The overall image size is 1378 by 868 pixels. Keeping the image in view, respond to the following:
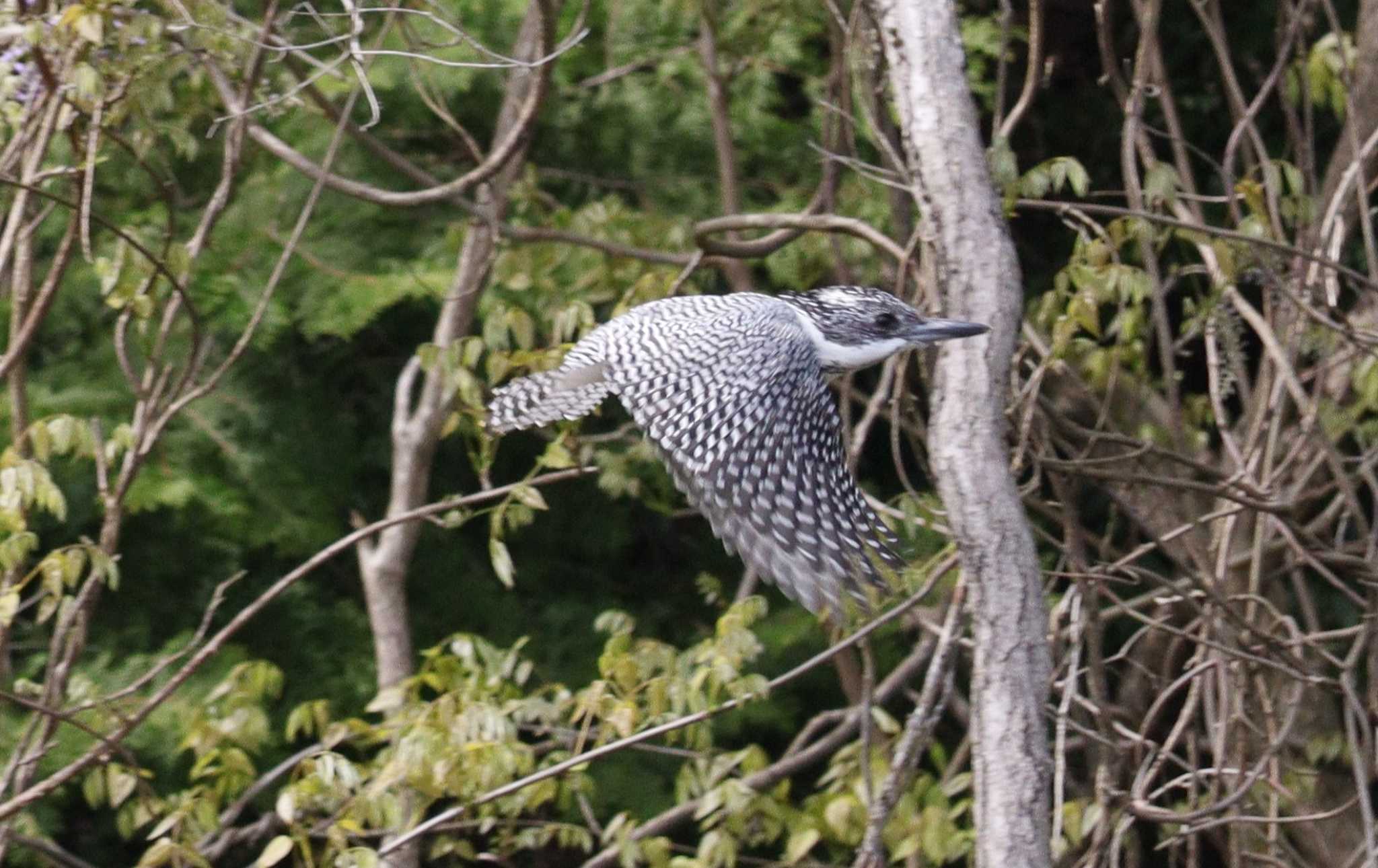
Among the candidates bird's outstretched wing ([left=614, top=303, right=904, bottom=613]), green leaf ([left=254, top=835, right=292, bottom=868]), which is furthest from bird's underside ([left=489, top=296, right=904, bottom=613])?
green leaf ([left=254, top=835, right=292, bottom=868])

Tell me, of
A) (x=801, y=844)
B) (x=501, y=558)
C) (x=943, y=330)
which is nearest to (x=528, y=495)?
(x=501, y=558)

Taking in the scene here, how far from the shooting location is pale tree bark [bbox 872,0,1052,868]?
1737 mm

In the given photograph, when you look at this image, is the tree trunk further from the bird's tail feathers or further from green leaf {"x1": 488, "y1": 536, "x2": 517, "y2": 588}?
green leaf {"x1": 488, "y1": 536, "x2": 517, "y2": 588}

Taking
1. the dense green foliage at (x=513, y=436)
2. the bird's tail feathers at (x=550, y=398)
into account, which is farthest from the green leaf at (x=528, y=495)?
the bird's tail feathers at (x=550, y=398)

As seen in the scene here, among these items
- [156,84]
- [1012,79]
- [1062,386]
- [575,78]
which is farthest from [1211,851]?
[156,84]

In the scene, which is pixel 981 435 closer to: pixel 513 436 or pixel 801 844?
pixel 801 844

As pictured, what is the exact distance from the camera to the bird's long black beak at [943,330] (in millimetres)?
1928

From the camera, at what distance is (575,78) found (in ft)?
12.9

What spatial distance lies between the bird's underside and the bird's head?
0.23ft

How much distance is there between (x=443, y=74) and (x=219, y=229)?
573 mm

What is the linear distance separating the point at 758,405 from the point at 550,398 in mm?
347

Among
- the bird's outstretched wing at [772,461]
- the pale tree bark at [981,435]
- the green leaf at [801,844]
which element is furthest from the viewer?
the green leaf at [801,844]

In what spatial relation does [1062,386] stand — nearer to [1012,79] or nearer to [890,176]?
[890,176]

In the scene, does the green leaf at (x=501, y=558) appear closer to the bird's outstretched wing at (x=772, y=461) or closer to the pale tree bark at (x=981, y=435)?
the bird's outstretched wing at (x=772, y=461)
